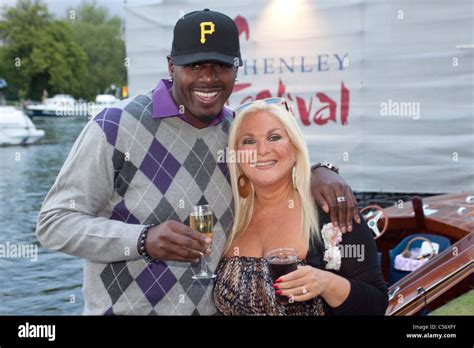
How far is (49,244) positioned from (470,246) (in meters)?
1.79

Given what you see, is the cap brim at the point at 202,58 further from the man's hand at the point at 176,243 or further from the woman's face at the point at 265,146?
the man's hand at the point at 176,243

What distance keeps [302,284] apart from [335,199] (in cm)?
25

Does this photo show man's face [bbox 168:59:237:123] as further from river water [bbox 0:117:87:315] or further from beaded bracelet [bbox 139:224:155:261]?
river water [bbox 0:117:87:315]

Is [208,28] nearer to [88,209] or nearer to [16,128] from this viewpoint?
[88,209]

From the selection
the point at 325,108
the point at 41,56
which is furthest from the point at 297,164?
the point at 41,56

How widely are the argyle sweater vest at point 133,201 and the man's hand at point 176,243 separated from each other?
8 cm

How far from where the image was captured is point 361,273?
183 cm

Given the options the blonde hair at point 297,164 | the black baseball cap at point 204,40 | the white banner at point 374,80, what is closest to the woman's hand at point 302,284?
the blonde hair at point 297,164

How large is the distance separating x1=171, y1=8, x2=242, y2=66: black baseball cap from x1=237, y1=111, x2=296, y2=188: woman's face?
18 cm

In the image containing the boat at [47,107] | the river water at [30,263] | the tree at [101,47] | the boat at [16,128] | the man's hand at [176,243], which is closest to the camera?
the man's hand at [176,243]

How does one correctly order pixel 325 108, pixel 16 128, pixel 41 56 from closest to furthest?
pixel 325 108 < pixel 41 56 < pixel 16 128

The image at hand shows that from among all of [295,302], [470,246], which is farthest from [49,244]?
[470,246]

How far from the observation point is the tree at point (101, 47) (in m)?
16.7

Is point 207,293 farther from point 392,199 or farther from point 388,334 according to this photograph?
point 392,199
